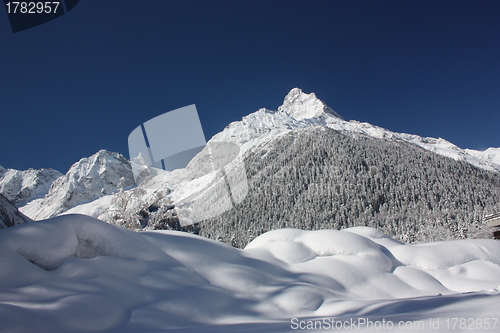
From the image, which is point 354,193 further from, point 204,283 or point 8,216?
point 8,216

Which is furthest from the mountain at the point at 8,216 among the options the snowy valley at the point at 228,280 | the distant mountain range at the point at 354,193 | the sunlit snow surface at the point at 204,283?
the distant mountain range at the point at 354,193

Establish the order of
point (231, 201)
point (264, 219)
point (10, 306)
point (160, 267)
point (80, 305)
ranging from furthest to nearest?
point (231, 201) < point (264, 219) < point (160, 267) < point (80, 305) < point (10, 306)

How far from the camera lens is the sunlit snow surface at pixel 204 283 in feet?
10.2

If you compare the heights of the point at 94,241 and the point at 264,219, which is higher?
the point at 94,241

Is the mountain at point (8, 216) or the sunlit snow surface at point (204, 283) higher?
the mountain at point (8, 216)

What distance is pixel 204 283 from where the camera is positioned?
4781mm

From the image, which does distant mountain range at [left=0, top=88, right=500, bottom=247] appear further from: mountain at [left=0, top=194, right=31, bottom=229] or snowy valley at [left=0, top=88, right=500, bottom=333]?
snowy valley at [left=0, top=88, right=500, bottom=333]

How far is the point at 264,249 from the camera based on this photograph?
281 inches

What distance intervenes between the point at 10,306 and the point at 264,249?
5.28 meters

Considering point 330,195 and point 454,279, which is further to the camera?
point 330,195

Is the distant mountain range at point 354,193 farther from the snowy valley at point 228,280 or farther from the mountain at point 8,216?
the snowy valley at point 228,280

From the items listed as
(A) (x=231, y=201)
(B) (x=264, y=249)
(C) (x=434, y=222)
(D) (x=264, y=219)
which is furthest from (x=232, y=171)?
(B) (x=264, y=249)

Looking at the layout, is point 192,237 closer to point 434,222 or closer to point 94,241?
point 94,241

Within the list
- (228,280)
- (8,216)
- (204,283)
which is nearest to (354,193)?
(228,280)
